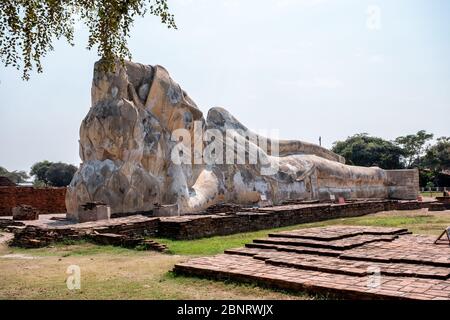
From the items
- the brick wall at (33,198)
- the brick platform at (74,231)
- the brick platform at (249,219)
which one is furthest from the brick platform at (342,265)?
the brick wall at (33,198)

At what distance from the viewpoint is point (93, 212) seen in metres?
11.6

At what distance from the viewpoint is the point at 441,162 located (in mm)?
45969

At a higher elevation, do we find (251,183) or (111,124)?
(111,124)

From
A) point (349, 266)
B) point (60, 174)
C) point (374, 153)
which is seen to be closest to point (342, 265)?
point (349, 266)

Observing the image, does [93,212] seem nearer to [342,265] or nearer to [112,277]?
[112,277]

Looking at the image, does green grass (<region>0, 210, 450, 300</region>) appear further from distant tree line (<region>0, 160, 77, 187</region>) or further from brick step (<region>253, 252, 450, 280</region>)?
distant tree line (<region>0, 160, 77, 187</region>)

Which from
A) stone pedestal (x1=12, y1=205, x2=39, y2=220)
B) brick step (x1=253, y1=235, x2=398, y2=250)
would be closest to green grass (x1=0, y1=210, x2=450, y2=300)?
brick step (x1=253, y1=235, x2=398, y2=250)

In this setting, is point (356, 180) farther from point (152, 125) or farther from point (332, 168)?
point (152, 125)

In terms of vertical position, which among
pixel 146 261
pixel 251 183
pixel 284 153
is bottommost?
pixel 146 261

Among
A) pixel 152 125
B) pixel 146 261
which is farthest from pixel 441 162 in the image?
pixel 146 261

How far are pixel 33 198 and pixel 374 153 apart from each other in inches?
1403

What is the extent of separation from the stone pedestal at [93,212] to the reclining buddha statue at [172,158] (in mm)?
1053
